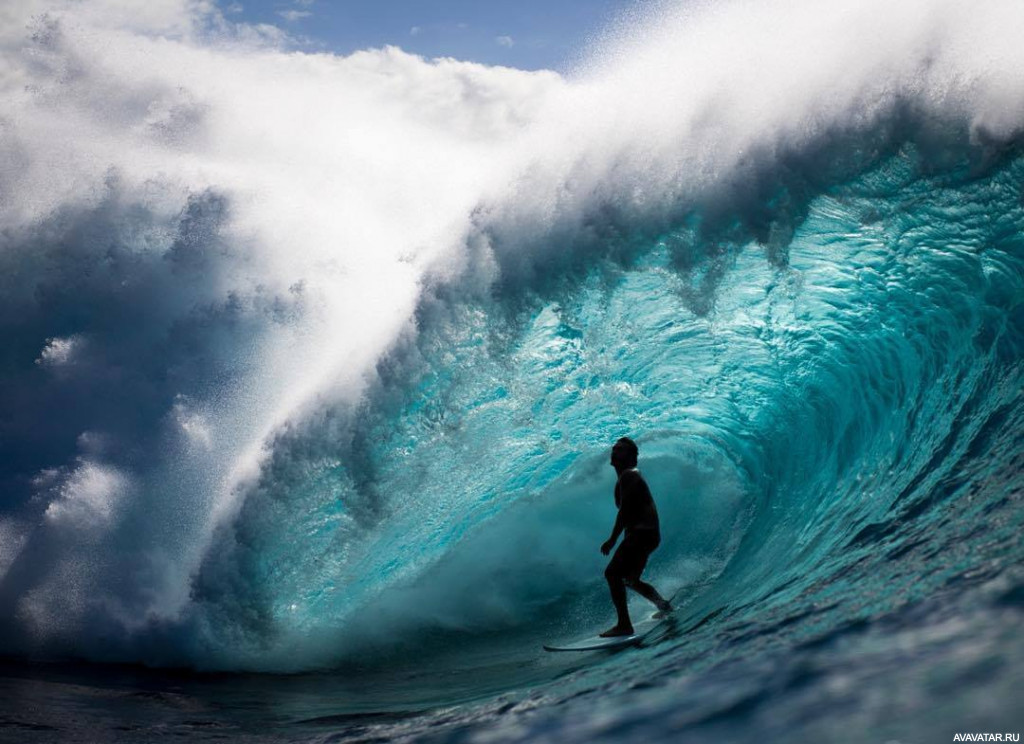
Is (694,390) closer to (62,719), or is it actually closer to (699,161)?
(699,161)

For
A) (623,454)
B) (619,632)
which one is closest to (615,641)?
(619,632)

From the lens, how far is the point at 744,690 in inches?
127

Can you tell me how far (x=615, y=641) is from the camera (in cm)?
535

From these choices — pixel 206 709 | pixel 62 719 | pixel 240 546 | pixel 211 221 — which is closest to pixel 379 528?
pixel 240 546

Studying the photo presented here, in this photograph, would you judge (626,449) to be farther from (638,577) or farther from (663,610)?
(663,610)

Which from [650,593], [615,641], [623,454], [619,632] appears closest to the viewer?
[615,641]

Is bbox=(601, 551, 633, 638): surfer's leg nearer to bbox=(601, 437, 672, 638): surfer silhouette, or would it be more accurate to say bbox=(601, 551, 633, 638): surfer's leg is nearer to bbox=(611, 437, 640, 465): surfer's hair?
bbox=(601, 437, 672, 638): surfer silhouette

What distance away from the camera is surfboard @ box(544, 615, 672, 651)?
528 cm

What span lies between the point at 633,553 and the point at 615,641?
67 centimetres

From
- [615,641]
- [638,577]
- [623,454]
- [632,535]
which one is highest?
[623,454]

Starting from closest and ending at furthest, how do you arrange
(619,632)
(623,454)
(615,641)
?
(615,641)
(619,632)
(623,454)

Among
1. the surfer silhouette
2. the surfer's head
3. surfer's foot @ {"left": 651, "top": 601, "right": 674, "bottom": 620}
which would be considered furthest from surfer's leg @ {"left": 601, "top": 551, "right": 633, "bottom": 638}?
the surfer's head

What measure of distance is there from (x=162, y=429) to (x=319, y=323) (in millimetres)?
2327

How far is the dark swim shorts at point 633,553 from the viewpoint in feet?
18.8
